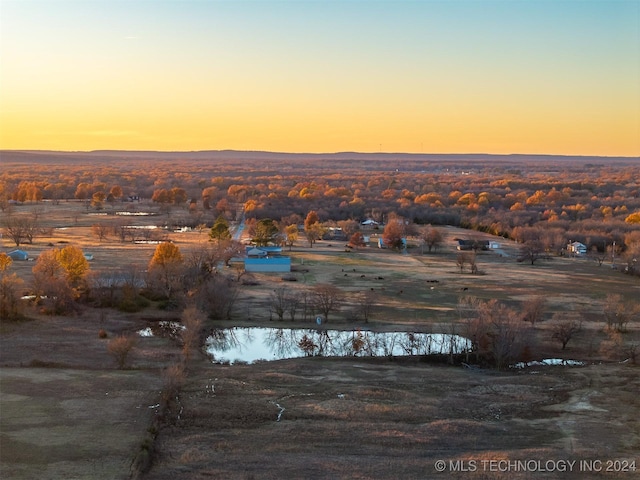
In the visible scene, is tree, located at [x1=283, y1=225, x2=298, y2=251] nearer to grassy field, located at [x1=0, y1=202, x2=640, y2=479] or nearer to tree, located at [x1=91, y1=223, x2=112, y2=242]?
tree, located at [x1=91, y1=223, x2=112, y2=242]

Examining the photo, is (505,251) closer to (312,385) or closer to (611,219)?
(611,219)

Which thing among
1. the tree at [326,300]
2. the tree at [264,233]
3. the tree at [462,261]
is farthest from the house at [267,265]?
the tree at [462,261]

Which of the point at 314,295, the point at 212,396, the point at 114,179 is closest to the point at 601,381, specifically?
the point at 212,396

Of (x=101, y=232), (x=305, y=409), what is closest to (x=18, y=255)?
(x=101, y=232)

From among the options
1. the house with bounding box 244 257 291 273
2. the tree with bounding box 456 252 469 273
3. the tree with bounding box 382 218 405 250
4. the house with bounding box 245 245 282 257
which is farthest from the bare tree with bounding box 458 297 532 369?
the tree with bounding box 382 218 405 250

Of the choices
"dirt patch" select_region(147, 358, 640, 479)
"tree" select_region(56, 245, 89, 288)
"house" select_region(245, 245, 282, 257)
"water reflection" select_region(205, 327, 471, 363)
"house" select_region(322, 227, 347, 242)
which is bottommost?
"water reflection" select_region(205, 327, 471, 363)

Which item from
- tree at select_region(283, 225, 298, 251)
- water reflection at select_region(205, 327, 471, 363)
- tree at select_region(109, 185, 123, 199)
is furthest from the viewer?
tree at select_region(109, 185, 123, 199)

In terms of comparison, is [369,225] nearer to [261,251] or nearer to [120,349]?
[261,251]

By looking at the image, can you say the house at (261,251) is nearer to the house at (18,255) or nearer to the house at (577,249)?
the house at (18,255)
